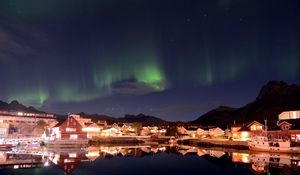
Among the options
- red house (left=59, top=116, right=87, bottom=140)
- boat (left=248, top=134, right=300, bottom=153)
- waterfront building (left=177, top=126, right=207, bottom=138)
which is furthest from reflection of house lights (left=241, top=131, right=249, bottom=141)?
waterfront building (left=177, top=126, right=207, bottom=138)

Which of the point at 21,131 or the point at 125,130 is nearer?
the point at 21,131

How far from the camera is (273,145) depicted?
71.6 meters

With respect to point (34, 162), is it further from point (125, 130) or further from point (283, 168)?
point (125, 130)

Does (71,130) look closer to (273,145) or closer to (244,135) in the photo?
(273,145)

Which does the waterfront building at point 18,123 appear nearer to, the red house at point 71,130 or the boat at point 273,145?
the red house at point 71,130

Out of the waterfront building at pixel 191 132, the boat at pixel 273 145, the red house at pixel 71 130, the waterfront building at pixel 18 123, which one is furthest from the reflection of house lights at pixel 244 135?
the waterfront building at pixel 18 123

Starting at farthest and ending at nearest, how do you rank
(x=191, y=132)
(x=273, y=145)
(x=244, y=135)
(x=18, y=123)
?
(x=191, y=132), (x=18, y=123), (x=244, y=135), (x=273, y=145)

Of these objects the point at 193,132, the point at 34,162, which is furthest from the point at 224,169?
the point at 193,132

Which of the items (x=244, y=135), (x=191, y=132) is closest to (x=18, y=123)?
(x=191, y=132)

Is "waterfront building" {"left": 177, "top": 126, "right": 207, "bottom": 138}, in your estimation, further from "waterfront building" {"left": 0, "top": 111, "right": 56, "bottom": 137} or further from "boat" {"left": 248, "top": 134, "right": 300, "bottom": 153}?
Result: "boat" {"left": 248, "top": 134, "right": 300, "bottom": 153}

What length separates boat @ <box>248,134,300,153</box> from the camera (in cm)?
6825

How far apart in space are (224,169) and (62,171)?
25.4m

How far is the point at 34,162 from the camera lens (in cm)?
5175

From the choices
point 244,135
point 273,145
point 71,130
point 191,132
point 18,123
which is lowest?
point 191,132
